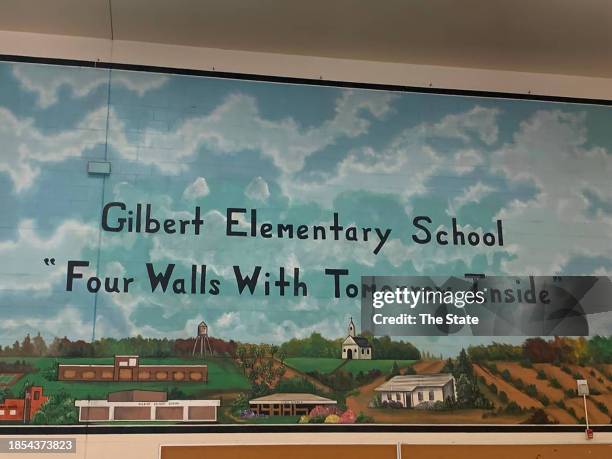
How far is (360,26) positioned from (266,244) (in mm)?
1607

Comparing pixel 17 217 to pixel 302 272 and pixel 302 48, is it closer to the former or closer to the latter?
pixel 302 272

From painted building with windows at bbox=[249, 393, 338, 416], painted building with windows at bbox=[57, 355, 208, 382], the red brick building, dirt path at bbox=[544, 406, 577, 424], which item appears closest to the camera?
the red brick building

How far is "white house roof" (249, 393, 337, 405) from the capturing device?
3.97 meters

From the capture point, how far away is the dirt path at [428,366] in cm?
416

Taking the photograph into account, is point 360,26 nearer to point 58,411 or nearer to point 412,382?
point 412,382

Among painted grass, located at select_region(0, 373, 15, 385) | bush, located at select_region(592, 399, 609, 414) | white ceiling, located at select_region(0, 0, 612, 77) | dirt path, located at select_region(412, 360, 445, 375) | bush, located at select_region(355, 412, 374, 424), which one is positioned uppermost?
white ceiling, located at select_region(0, 0, 612, 77)

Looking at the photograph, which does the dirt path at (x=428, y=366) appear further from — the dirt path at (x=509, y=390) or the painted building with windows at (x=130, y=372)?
the painted building with windows at (x=130, y=372)

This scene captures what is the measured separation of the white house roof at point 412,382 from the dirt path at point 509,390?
0.22 meters

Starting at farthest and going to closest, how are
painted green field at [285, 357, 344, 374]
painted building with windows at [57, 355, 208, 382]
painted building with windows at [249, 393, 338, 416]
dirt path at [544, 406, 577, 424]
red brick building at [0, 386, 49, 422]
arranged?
dirt path at [544, 406, 577, 424]
painted green field at [285, 357, 344, 374]
painted building with windows at [249, 393, 338, 416]
painted building with windows at [57, 355, 208, 382]
red brick building at [0, 386, 49, 422]

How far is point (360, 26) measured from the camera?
429 centimetres

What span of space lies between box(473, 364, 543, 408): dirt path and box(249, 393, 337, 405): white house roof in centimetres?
102

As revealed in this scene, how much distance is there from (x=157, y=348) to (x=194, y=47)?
82.2 inches

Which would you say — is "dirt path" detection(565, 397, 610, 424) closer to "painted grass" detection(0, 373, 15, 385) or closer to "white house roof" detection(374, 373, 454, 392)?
"white house roof" detection(374, 373, 454, 392)

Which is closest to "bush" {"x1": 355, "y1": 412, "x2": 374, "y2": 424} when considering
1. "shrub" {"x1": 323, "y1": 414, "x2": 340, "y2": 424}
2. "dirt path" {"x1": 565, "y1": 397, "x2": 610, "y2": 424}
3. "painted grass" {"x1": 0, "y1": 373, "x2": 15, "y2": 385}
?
"shrub" {"x1": 323, "y1": 414, "x2": 340, "y2": 424}
